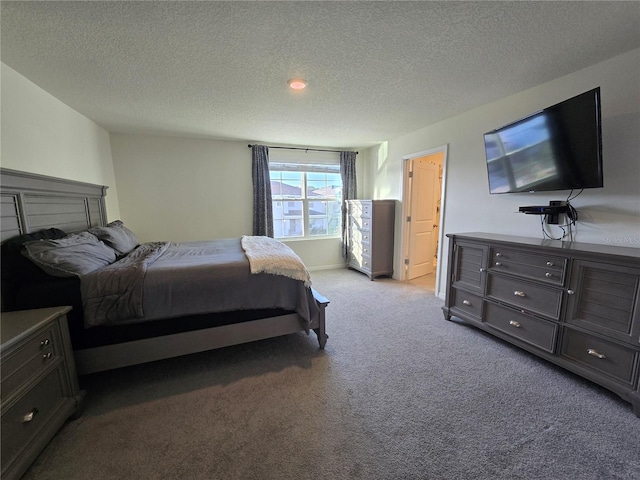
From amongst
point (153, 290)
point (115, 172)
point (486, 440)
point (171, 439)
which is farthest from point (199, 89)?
point (486, 440)

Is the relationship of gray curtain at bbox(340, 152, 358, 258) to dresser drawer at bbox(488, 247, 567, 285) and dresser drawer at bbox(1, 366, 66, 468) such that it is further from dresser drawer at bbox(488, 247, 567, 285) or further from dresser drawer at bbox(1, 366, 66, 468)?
dresser drawer at bbox(1, 366, 66, 468)

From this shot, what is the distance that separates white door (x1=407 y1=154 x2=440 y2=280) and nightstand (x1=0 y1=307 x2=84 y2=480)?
13.6ft

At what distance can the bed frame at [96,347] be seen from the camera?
70.4 inches

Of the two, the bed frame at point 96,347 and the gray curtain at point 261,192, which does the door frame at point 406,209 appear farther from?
the gray curtain at point 261,192

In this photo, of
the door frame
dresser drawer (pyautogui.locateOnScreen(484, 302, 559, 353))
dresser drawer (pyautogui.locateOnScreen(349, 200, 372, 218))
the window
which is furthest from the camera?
the window

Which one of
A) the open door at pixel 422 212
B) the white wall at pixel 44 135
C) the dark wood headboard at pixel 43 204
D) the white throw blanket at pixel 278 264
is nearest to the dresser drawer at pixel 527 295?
the white throw blanket at pixel 278 264

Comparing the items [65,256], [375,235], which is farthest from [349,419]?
[375,235]

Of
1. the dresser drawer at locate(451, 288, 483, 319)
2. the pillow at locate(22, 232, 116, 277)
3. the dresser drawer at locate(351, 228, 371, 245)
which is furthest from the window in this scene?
the pillow at locate(22, 232, 116, 277)

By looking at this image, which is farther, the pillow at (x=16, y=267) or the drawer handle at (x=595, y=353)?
the drawer handle at (x=595, y=353)

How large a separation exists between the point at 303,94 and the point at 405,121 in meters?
1.56

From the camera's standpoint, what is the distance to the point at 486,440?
1.43 m

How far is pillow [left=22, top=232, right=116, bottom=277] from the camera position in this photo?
65.7 inches

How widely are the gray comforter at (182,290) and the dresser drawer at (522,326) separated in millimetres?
1642

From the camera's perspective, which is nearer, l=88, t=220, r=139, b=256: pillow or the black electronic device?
Answer: the black electronic device
